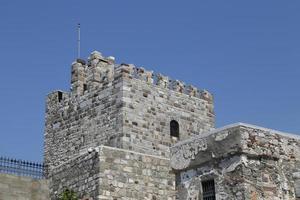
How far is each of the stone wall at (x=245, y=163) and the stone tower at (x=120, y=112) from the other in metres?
4.22

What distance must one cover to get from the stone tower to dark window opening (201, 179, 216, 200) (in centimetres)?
436

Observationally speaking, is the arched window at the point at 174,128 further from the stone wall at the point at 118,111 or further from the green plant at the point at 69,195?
the green plant at the point at 69,195

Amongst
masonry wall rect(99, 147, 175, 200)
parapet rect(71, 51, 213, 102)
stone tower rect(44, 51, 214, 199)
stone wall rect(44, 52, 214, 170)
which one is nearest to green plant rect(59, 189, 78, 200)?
masonry wall rect(99, 147, 175, 200)

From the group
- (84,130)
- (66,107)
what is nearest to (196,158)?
(84,130)

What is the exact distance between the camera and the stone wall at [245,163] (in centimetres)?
1551

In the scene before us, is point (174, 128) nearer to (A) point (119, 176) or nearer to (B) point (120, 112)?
(B) point (120, 112)

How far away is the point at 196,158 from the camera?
16.7m

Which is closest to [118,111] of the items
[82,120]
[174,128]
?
[82,120]

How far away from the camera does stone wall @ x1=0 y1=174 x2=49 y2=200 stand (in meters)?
18.6

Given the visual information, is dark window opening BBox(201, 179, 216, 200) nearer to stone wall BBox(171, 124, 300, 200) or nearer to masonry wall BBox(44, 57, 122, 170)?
stone wall BBox(171, 124, 300, 200)

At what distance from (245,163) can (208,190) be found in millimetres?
1402

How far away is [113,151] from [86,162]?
917mm

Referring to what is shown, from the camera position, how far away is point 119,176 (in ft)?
55.4

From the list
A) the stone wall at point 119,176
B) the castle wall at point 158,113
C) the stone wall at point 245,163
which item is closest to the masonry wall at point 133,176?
the stone wall at point 119,176
